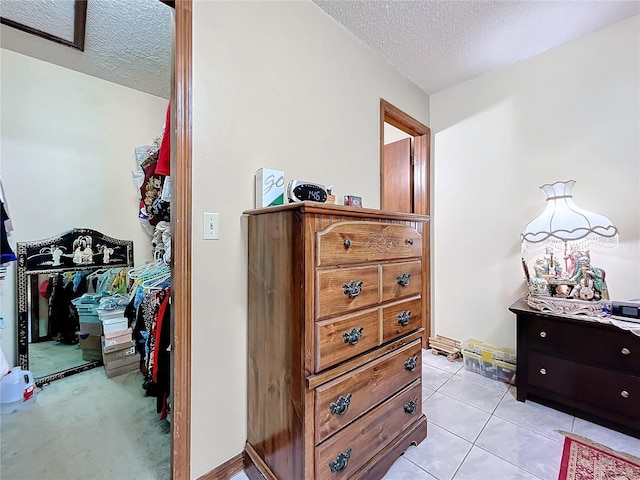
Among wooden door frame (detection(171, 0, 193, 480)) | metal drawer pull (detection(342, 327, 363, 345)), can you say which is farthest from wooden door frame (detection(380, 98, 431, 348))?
wooden door frame (detection(171, 0, 193, 480))

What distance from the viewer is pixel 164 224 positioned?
1.92 meters

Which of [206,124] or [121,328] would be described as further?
[121,328]

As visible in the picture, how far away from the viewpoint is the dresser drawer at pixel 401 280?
4.22 feet

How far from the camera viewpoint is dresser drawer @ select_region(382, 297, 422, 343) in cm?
129

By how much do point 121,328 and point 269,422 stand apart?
1.85 metres

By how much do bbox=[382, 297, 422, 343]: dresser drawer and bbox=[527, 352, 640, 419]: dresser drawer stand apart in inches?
40.6

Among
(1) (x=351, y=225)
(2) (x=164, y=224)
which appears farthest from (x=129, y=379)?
(1) (x=351, y=225)

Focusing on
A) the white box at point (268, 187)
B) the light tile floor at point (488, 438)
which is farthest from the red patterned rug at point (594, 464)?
the white box at point (268, 187)

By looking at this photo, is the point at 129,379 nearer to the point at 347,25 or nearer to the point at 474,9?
the point at 347,25

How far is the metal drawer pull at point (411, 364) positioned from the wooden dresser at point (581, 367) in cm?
93

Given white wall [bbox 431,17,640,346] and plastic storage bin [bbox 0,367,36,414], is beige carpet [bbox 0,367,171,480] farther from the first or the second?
white wall [bbox 431,17,640,346]

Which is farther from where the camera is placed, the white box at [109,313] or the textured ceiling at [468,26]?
the white box at [109,313]

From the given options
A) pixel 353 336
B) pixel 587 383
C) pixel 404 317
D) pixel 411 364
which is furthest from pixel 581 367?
pixel 353 336

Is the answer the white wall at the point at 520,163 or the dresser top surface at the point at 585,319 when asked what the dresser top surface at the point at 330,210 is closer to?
the dresser top surface at the point at 585,319
